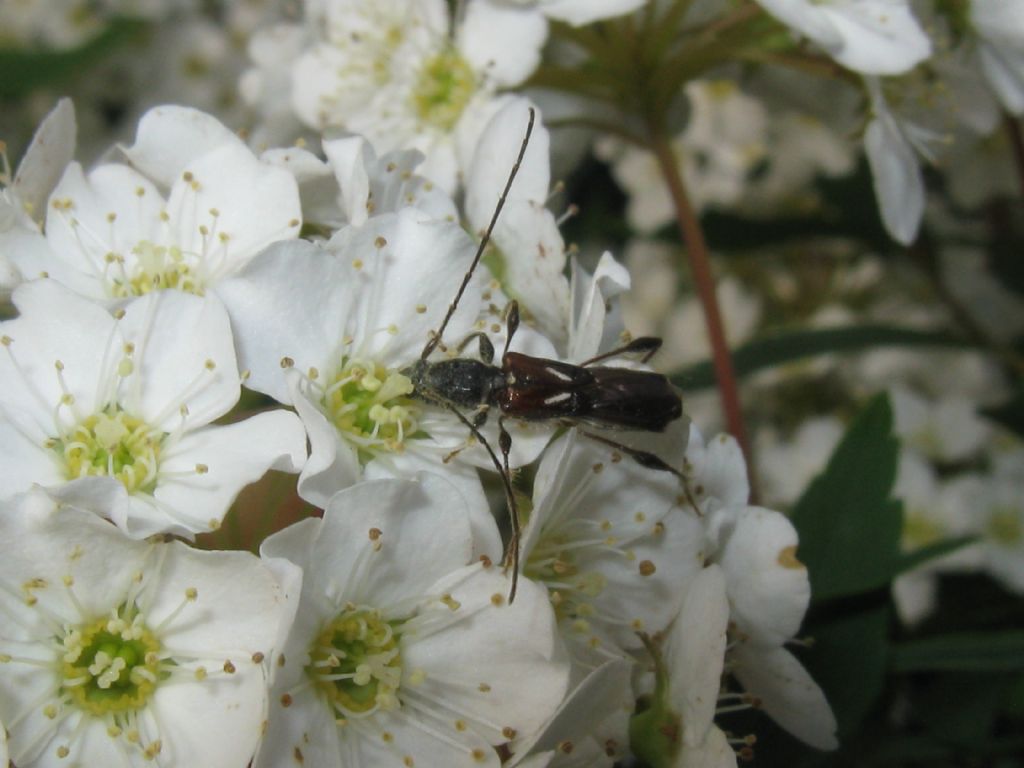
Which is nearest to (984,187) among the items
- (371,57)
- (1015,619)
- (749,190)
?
(749,190)

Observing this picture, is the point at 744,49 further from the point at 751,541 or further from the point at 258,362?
the point at 258,362

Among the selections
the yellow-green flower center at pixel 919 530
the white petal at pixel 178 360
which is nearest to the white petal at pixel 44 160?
the white petal at pixel 178 360

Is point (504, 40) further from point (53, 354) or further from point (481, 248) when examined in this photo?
point (53, 354)

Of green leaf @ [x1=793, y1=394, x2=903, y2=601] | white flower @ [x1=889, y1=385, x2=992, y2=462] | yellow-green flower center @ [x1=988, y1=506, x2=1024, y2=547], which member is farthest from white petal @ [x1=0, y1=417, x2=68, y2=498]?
white flower @ [x1=889, y1=385, x2=992, y2=462]

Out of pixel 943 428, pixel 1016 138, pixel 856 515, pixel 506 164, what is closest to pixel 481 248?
pixel 506 164

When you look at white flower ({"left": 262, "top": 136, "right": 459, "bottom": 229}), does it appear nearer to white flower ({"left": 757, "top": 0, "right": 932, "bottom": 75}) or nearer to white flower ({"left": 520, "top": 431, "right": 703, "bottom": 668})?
white flower ({"left": 520, "top": 431, "right": 703, "bottom": 668})

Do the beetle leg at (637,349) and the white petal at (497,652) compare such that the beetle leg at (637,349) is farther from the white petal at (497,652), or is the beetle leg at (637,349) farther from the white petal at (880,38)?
the white petal at (880,38)
